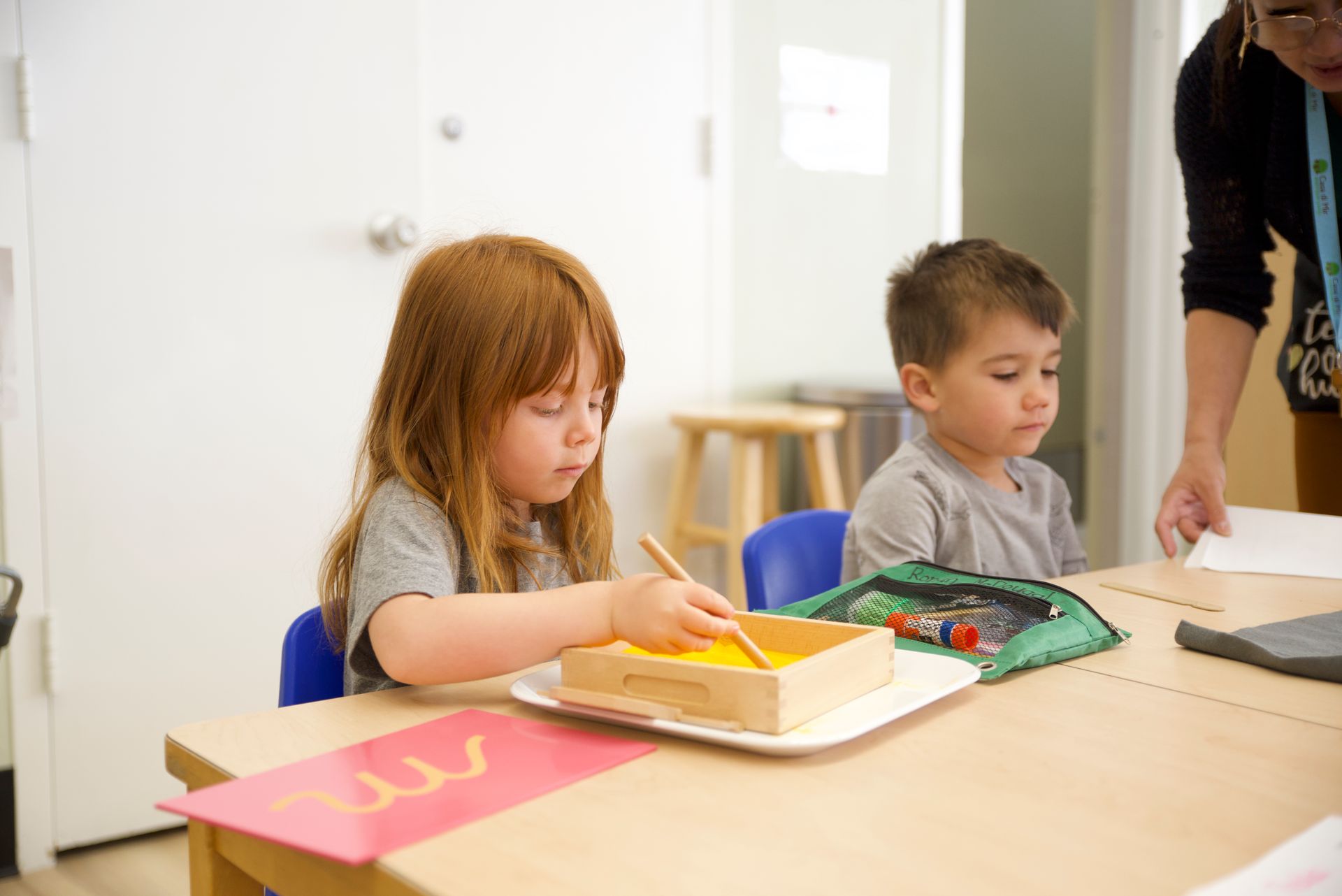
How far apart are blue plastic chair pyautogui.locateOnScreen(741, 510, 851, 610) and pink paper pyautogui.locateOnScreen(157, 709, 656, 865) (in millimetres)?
663

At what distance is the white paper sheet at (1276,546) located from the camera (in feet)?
4.03

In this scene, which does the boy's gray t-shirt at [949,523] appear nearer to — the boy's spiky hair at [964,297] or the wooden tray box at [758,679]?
the boy's spiky hair at [964,297]

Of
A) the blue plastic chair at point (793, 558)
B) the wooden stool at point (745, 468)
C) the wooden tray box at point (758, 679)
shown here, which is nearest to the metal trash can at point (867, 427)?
the wooden stool at point (745, 468)

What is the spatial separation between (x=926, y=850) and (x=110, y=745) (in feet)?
5.99

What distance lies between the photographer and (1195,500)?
138 cm

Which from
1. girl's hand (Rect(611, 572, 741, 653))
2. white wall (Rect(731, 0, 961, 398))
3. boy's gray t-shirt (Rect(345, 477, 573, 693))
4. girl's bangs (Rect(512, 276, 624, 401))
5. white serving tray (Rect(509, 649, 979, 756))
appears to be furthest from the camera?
white wall (Rect(731, 0, 961, 398))

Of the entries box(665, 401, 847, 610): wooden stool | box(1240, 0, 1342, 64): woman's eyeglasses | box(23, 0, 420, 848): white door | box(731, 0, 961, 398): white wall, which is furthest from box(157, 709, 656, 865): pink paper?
box(731, 0, 961, 398): white wall

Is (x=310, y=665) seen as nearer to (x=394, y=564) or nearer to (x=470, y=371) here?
(x=394, y=564)

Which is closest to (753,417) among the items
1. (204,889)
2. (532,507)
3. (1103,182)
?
(1103,182)

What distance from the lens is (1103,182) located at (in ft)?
9.31

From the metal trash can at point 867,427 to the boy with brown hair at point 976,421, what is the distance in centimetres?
130

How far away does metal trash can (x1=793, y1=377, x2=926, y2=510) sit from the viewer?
285 centimetres

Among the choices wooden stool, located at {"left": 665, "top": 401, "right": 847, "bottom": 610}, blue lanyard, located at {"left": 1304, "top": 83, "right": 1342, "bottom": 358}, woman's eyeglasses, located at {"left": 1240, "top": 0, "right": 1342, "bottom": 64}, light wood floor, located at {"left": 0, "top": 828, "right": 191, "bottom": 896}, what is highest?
woman's eyeglasses, located at {"left": 1240, "top": 0, "right": 1342, "bottom": 64}

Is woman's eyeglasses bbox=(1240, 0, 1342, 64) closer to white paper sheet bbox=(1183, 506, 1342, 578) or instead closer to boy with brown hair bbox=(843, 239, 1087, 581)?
boy with brown hair bbox=(843, 239, 1087, 581)
